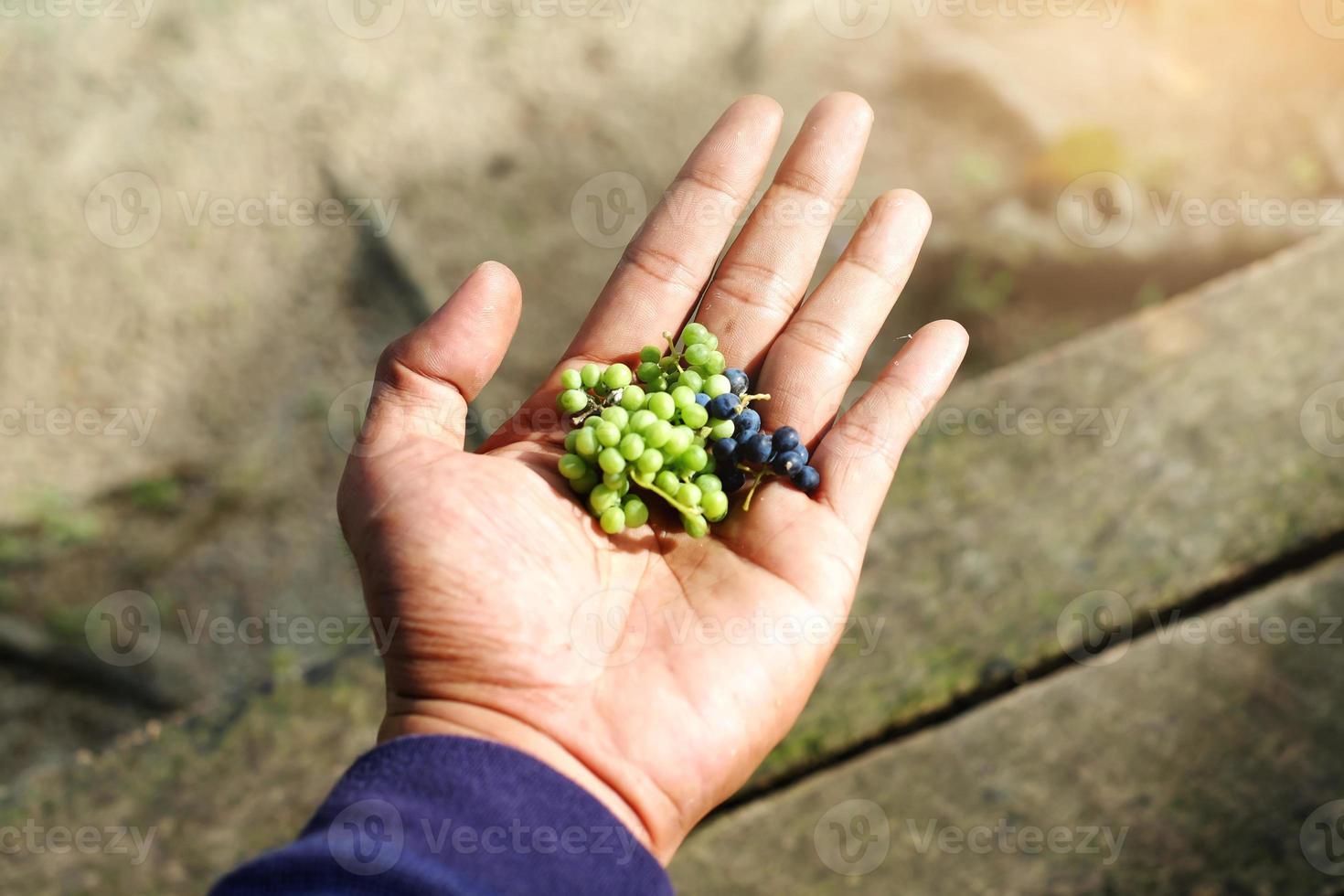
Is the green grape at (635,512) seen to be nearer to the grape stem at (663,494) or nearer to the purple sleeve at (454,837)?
the grape stem at (663,494)

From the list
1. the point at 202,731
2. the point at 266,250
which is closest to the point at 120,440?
the point at 266,250

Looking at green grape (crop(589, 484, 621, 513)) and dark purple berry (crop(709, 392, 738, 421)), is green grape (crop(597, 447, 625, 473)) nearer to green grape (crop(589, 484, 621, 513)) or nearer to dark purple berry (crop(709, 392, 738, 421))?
green grape (crop(589, 484, 621, 513))

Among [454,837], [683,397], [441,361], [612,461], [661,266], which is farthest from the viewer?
[661,266]

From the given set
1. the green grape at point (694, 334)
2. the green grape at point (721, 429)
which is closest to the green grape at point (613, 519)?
the green grape at point (721, 429)

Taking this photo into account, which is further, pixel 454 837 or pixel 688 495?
pixel 688 495

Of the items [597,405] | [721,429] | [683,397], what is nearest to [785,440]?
[721,429]

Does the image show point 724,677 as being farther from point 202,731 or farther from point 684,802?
point 202,731

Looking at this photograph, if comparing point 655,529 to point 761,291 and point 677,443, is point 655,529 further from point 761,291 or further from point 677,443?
point 761,291
